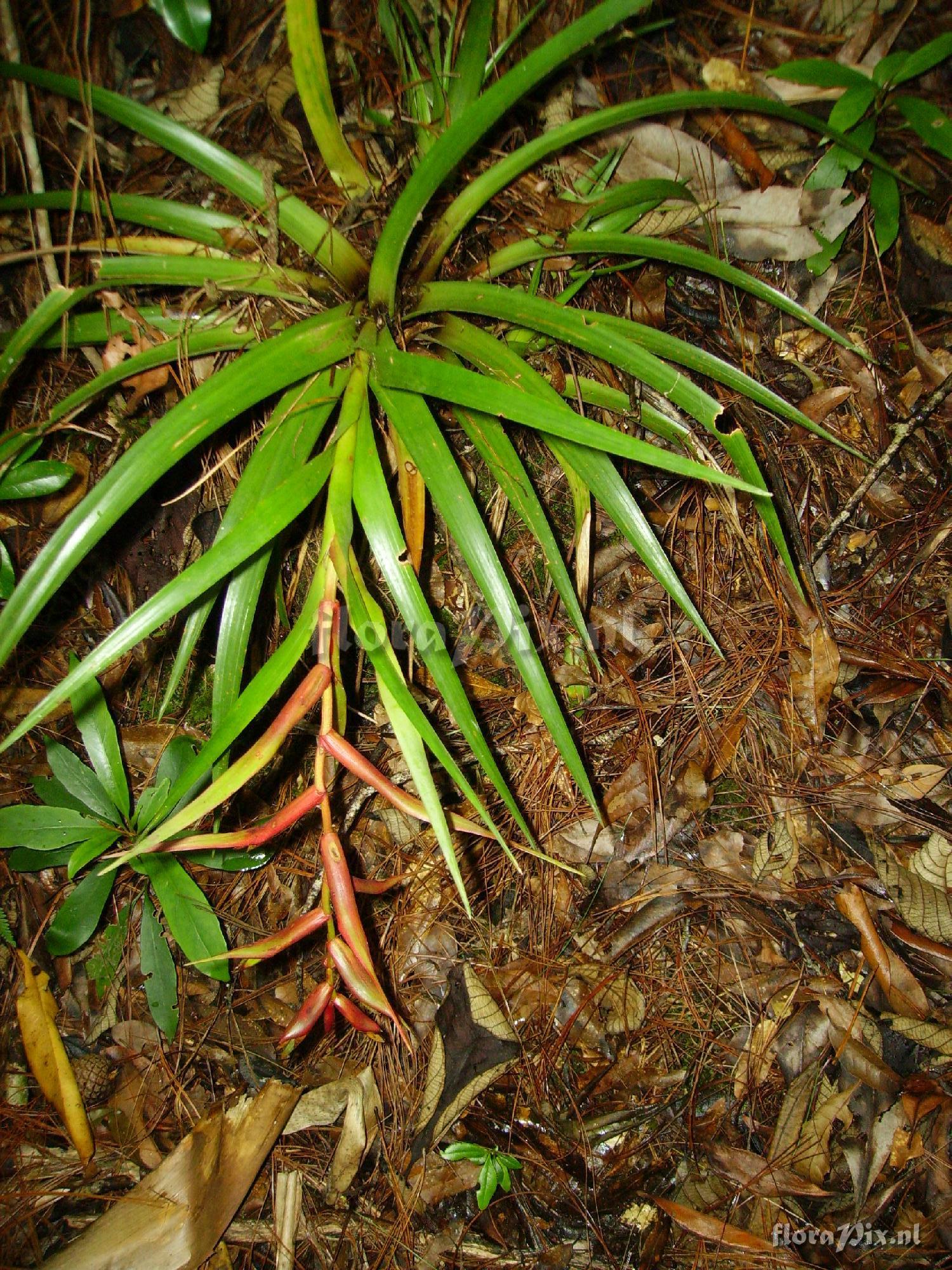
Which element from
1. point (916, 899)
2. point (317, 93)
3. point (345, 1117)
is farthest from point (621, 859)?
point (317, 93)

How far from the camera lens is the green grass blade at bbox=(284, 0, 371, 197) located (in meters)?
0.96

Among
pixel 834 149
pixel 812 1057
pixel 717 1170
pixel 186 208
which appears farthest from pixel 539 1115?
pixel 834 149

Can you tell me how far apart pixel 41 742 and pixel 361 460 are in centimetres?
98

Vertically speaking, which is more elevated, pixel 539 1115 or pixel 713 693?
pixel 713 693

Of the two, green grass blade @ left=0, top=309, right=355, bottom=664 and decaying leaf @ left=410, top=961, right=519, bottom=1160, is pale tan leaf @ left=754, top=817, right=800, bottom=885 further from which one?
green grass blade @ left=0, top=309, right=355, bottom=664

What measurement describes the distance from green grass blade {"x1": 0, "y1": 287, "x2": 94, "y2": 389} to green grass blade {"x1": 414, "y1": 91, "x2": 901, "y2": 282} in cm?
57

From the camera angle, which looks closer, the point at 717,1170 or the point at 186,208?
the point at 186,208

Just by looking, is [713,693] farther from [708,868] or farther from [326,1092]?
[326,1092]

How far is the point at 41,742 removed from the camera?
1.40 metres

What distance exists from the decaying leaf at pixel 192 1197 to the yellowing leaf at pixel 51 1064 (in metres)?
0.15

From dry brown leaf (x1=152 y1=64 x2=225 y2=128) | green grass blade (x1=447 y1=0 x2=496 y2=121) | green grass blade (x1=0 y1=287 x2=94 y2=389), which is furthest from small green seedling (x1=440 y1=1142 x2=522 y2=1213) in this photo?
dry brown leaf (x1=152 y1=64 x2=225 y2=128)

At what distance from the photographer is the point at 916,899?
4.54ft

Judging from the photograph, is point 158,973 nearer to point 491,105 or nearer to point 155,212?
point 155,212

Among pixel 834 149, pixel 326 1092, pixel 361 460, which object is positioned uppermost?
pixel 834 149
